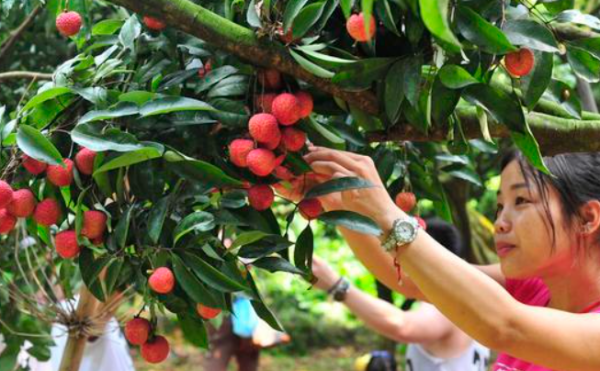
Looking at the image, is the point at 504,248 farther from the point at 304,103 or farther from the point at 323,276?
the point at 323,276

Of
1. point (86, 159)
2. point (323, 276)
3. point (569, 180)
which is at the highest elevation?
point (86, 159)

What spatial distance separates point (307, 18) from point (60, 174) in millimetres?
380

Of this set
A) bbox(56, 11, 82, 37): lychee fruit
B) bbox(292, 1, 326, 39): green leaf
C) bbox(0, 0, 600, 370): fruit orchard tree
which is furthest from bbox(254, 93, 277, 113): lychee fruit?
bbox(56, 11, 82, 37): lychee fruit

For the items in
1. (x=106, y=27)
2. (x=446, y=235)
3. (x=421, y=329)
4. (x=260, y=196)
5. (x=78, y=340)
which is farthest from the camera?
(x=446, y=235)

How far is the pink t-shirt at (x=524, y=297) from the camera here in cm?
148

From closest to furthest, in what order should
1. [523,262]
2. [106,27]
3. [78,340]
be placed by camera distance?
1. [106,27]
2. [523,262]
3. [78,340]

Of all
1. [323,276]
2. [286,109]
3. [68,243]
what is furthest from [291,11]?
[323,276]

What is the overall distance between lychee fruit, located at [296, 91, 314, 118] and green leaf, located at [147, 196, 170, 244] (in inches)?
8.2

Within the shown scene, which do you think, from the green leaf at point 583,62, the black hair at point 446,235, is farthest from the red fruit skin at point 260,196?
the black hair at point 446,235

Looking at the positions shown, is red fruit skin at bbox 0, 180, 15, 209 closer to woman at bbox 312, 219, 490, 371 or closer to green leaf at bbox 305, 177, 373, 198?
green leaf at bbox 305, 177, 373, 198

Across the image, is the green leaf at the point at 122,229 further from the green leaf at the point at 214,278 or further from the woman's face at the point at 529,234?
the woman's face at the point at 529,234

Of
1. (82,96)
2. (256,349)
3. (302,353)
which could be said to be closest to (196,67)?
(82,96)

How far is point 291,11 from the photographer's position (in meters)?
0.96

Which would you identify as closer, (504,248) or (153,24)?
(153,24)
